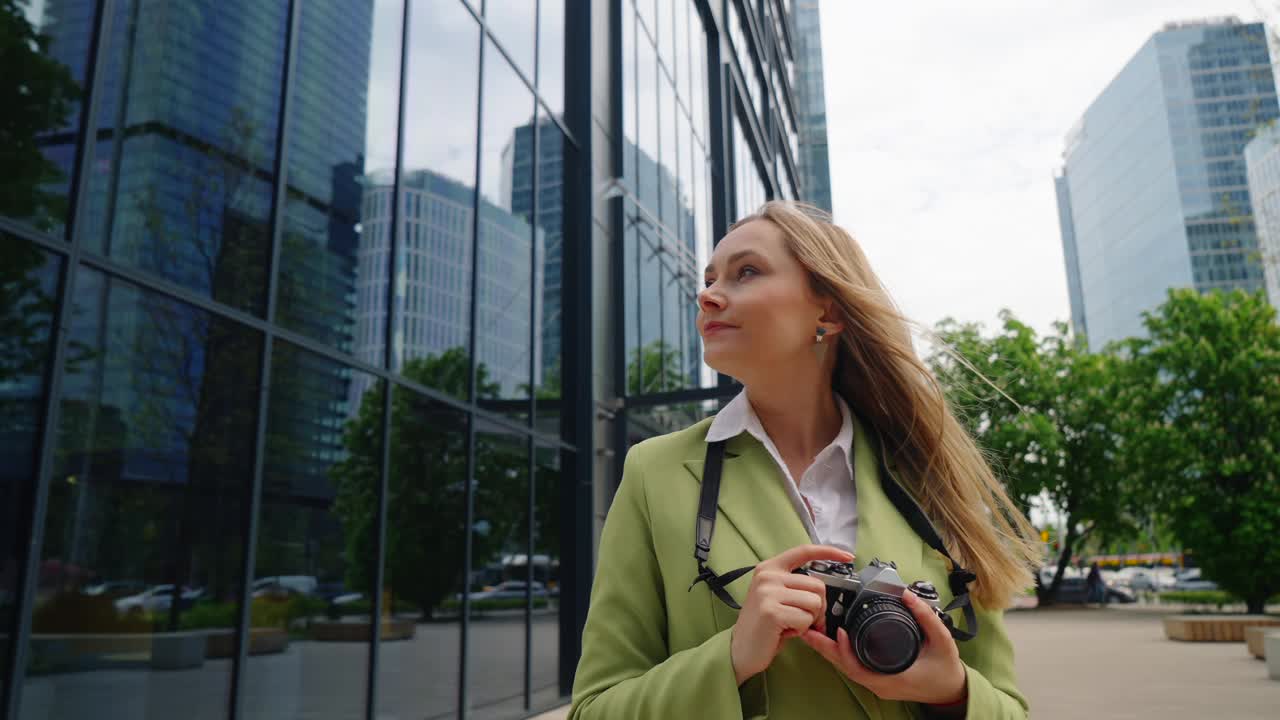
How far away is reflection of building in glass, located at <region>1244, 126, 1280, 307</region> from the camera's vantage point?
14.2 metres

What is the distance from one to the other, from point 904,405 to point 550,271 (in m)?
10.3

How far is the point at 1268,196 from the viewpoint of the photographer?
1994 cm

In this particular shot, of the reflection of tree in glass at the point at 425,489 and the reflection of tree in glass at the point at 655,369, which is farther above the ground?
the reflection of tree in glass at the point at 655,369

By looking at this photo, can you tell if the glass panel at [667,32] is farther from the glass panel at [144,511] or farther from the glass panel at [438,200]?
the glass panel at [144,511]

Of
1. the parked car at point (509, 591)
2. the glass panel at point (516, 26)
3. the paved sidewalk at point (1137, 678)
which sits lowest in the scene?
the paved sidewalk at point (1137, 678)

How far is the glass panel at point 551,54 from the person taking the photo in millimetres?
11562

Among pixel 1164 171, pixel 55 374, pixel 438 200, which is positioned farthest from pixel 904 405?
pixel 1164 171

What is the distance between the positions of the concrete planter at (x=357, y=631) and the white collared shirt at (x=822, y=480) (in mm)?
5547

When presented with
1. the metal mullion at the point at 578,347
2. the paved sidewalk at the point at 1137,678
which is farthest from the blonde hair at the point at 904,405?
the metal mullion at the point at 578,347

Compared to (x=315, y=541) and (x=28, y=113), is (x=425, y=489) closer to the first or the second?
(x=315, y=541)

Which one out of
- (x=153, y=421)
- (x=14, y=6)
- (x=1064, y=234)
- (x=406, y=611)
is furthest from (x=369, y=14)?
(x=1064, y=234)

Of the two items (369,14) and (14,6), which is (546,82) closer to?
(369,14)

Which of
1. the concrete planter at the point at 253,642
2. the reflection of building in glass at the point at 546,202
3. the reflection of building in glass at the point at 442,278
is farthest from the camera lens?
the reflection of building in glass at the point at 546,202

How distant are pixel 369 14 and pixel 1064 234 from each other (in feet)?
654
